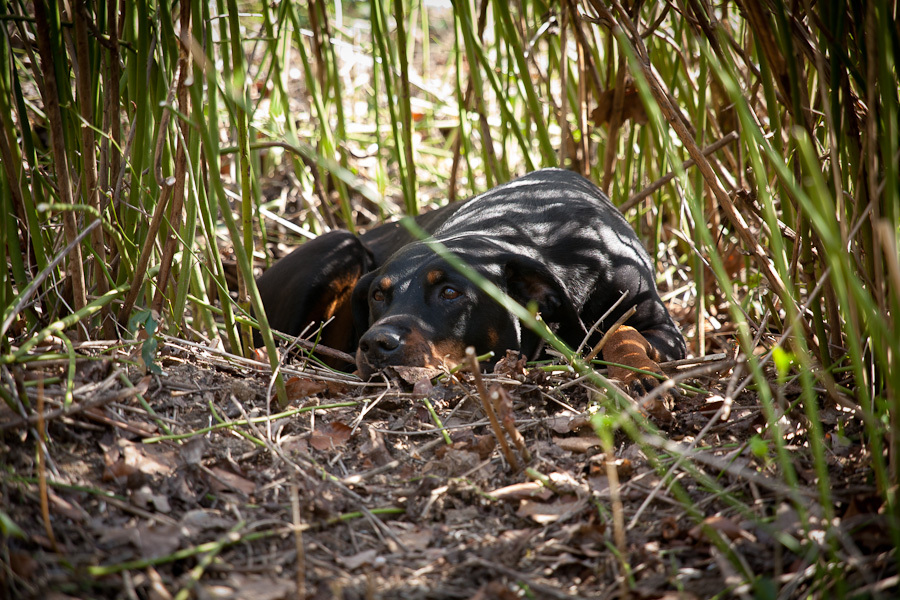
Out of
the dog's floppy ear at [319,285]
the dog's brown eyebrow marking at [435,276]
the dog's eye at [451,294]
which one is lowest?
the dog's floppy ear at [319,285]

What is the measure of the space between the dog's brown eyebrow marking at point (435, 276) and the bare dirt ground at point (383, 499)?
2.94 ft

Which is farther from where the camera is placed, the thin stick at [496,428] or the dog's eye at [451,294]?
the dog's eye at [451,294]

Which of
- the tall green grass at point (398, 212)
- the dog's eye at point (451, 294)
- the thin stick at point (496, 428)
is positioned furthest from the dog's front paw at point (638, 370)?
the dog's eye at point (451, 294)

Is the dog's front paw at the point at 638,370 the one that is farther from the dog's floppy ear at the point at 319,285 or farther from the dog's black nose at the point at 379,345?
the dog's floppy ear at the point at 319,285

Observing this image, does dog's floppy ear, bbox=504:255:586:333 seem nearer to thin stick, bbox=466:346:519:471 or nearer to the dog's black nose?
the dog's black nose

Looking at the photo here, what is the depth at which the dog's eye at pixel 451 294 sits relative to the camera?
3.10 m

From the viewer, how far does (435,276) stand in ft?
10.2

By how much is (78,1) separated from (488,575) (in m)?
1.83

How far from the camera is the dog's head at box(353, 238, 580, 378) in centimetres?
297

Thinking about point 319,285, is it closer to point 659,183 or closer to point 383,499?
point 659,183

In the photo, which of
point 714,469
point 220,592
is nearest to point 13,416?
point 220,592

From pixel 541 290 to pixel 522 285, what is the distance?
3.8 inches

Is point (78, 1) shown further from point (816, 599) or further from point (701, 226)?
point (816, 599)

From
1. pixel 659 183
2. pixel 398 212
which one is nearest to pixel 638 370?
pixel 398 212
